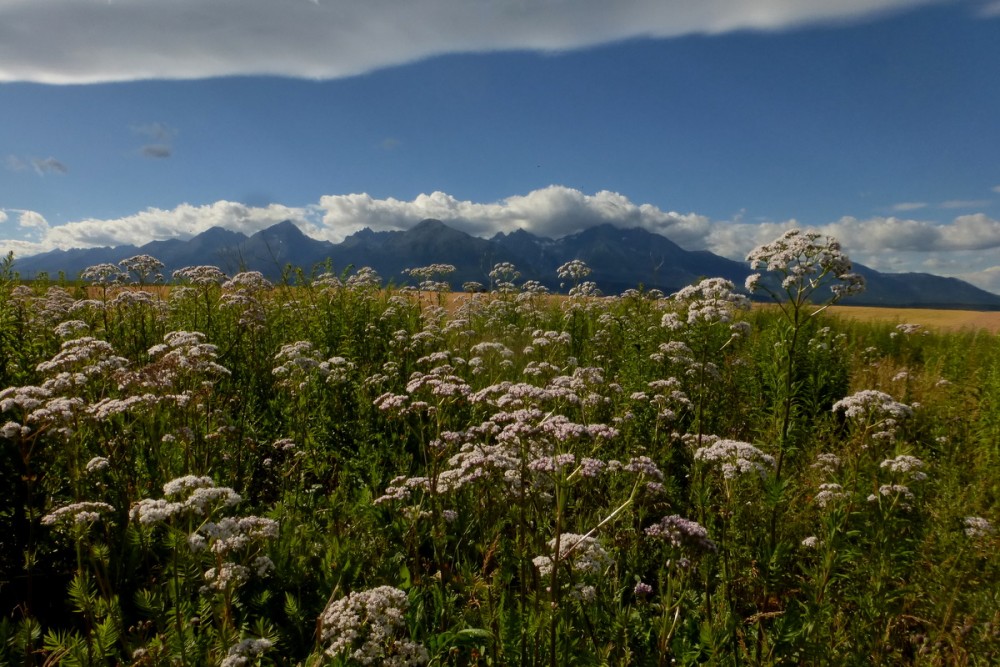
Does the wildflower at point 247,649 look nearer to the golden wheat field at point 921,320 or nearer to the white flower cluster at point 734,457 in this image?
the white flower cluster at point 734,457

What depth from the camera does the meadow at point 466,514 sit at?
10.3ft

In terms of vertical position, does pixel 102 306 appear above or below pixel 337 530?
above

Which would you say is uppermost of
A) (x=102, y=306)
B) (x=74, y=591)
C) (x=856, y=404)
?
(x=102, y=306)

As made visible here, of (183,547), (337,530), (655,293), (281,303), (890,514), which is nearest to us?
(183,547)

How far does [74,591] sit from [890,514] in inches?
217

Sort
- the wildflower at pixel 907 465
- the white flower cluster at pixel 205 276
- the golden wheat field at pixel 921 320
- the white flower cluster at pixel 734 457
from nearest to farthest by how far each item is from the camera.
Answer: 1. the white flower cluster at pixel 734 457
2. the wildflower at pixel 907 465
3. the white flower cluster at pixel 205 276
4. the golden wheat field at pixel 921 320

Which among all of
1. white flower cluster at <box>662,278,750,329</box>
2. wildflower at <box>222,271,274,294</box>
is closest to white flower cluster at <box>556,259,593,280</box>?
white flower cluster at <box>662,278,750,329</box>

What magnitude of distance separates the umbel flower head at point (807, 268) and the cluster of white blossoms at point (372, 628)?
4.21 metres

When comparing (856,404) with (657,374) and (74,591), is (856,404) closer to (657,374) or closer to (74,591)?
(657,374)

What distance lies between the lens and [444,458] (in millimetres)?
5465

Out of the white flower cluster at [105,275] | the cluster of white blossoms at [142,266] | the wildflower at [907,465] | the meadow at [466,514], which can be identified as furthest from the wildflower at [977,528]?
the white flower cluster at [105,275]

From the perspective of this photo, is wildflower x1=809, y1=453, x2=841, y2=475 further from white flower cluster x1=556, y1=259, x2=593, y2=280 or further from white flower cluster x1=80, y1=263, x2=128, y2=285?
white flower cluster x1=80, y1=263, x2=128, y2=285

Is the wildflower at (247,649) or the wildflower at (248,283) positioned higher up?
the wildflower at (248,283)

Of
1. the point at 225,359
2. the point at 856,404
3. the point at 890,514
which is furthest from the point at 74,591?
the point at 856,404
